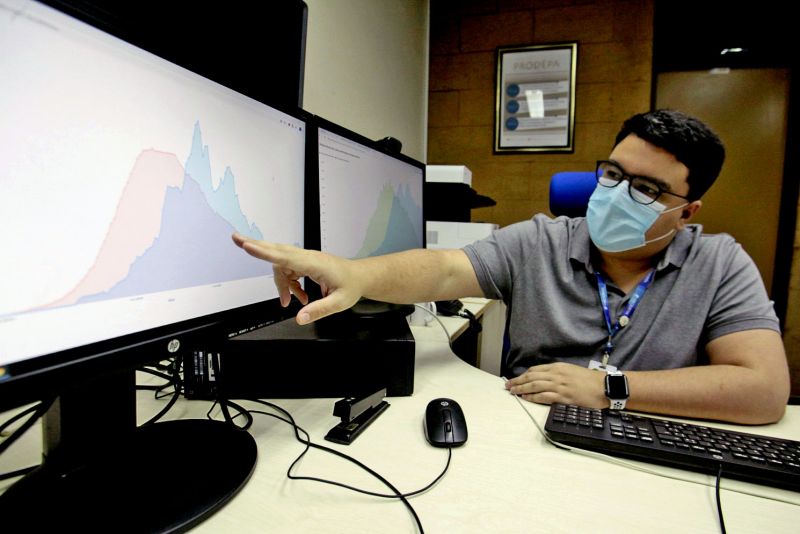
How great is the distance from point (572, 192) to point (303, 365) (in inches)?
46.1

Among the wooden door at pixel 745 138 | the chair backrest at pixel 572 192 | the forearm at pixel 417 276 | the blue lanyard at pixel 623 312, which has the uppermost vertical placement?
the wooden door at pixel 745 138

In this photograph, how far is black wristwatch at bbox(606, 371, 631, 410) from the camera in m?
0.75

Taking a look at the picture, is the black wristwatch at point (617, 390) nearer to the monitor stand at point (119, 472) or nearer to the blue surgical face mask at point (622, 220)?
the blue surgical face mask at point (622, 220)

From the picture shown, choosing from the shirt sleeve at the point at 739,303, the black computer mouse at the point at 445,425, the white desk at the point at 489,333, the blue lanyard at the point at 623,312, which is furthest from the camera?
the white desk at the point at 489,333

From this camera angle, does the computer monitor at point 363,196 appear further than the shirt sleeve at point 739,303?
No

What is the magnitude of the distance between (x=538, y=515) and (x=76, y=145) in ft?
1.94

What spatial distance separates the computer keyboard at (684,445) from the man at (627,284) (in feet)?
0.40

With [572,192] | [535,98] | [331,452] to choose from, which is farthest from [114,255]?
[535,98]

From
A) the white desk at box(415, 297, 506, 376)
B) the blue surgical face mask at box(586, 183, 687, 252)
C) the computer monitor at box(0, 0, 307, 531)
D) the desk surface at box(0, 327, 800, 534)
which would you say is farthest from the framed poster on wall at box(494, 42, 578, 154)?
the computer monitor at box(0, 0, 307, 531)

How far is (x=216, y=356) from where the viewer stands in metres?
0.73

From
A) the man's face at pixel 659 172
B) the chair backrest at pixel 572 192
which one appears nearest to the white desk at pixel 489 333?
the chair backrest at pixel 572 192

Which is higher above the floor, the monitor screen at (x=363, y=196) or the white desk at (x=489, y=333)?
the monitor screen at (x=363, y=196)

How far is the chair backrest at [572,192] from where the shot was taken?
1.49 m

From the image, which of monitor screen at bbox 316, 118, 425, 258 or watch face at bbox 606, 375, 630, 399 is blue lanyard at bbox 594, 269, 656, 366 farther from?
monitor screen at bbox 316, 118, 425, 258
